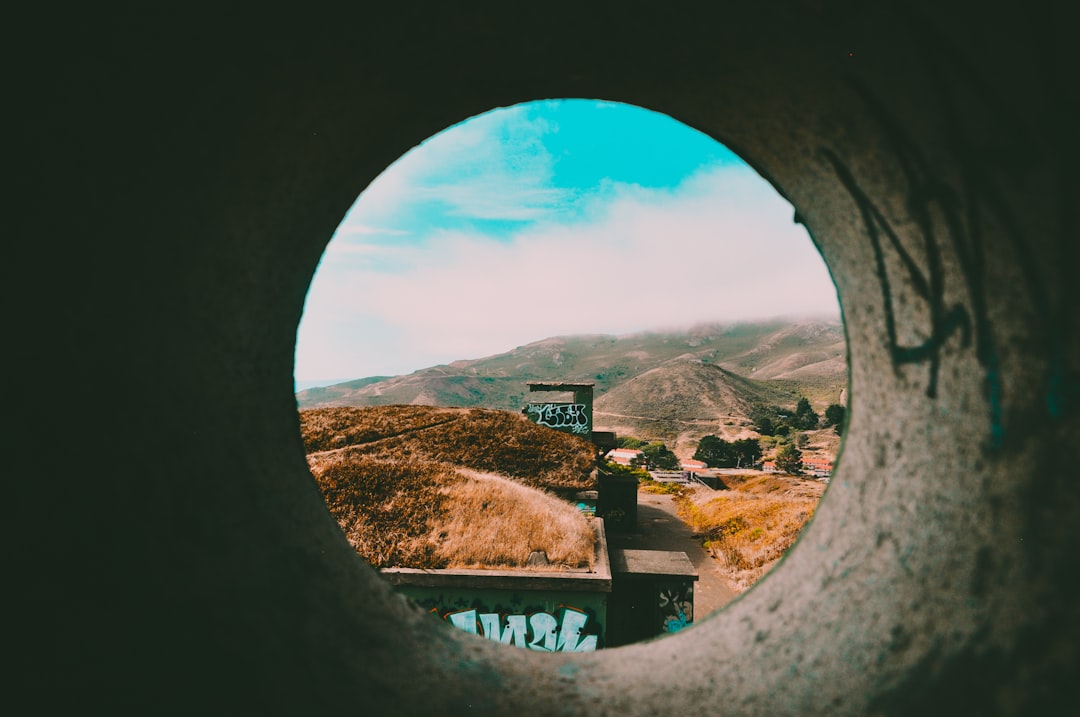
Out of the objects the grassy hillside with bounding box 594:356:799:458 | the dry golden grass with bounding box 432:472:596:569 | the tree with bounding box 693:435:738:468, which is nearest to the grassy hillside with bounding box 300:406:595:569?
the dry golden grass with bounding box 432:472:596:569

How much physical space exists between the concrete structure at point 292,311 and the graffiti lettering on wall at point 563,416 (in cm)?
2023

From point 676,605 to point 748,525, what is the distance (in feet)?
32.6

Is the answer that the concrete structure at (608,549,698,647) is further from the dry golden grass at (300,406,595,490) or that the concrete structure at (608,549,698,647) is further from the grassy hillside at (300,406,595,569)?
the dry golden grass at (300,406,595,490)

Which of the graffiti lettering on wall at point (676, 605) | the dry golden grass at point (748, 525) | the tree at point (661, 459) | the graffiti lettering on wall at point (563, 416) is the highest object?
the graffiti lettering on wall at point (563, 416)

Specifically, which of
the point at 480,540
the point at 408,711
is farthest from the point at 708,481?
the point at 408,711

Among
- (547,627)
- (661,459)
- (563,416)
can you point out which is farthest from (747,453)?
(547,627)

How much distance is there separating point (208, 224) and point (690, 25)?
189 centimetres

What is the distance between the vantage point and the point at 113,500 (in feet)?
5.36

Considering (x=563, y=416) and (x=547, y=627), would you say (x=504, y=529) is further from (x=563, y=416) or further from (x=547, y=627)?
(x=563, y=416)

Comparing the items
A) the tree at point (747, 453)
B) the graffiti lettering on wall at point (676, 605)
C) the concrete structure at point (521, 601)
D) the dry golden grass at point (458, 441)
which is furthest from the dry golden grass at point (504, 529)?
the tree at point (747, 453)

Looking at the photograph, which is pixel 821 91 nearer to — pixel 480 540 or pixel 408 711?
pixel 408 711

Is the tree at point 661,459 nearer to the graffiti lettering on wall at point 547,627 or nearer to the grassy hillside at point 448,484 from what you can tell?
the grassy hillside at point 448,484

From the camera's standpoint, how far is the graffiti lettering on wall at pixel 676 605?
10.2m

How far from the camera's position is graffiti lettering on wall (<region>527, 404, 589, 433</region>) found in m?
22.5
